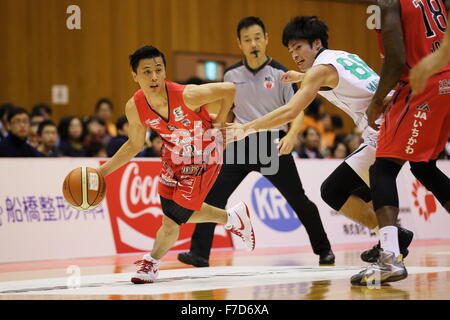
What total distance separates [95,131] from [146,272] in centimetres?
609

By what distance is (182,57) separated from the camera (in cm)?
1586

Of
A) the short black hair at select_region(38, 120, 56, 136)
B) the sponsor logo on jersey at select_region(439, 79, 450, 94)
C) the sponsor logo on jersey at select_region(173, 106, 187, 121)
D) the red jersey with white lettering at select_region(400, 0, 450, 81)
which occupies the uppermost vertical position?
the red jersey with white lettering at select_region(400, 0, 450, 81)

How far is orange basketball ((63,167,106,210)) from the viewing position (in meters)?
5.99

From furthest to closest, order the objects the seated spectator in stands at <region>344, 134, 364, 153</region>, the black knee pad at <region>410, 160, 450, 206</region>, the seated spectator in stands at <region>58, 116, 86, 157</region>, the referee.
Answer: the seated spectator in stands at <region>344, 134, 364, 153</region> < the seated spectator in stands at <region>58, 116, 86, 157</region> < the referee < the black knee pad at <region>410, 160, 450, 206</region>

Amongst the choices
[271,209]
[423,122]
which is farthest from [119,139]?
[423,122]

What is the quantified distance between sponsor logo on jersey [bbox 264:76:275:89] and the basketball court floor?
5.87 feet

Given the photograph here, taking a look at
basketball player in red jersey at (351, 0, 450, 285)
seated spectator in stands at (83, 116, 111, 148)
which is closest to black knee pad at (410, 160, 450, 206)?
basketball player in red jersey at (351, 0, 450, 285)

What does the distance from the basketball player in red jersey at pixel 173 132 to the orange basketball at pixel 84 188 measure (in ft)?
0.51

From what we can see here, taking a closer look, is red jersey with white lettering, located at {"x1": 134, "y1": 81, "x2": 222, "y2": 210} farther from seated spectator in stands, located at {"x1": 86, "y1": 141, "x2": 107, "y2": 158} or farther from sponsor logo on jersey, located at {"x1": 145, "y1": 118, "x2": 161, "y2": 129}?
seated spectator in stands, located at {"x1": 86, "y1": 141, "x2": 107, "y2": 158}

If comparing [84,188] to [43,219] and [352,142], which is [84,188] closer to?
[43,219]

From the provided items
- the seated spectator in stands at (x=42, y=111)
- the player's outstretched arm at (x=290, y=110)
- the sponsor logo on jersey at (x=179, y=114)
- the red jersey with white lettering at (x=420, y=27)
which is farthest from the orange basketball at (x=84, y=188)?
the seated spectator in stands at (x=42, y=111)

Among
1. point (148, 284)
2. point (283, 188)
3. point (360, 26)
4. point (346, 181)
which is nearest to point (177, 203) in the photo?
point (148, 284)

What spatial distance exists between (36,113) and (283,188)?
6.10 metres
